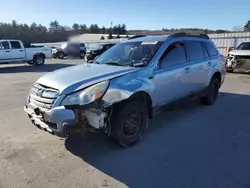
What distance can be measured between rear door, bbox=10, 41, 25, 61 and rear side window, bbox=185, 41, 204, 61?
48.9ft

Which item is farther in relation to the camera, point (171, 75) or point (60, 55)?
point (60, 55)

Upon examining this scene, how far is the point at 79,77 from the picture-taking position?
12.2 feet

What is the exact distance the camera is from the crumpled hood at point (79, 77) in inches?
136

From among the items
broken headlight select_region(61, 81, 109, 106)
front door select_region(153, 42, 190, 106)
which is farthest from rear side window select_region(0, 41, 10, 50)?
broken headlight select_region(61, 81, 109, 106)

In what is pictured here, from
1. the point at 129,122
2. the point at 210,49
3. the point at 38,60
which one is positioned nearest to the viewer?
the point at 129,122

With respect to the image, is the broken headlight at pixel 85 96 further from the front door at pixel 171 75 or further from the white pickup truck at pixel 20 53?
the white pickup truck at pixel 20 53

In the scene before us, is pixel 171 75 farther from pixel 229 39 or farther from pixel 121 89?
pixel 229 39

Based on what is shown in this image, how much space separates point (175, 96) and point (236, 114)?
70.8 inches

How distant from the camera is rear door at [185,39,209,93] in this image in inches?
210

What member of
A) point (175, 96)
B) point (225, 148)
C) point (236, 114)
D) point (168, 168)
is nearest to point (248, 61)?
point (236, 114)

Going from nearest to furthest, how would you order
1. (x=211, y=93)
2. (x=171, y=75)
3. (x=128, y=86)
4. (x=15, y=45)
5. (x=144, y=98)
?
(x=128, y=86) < (x=144, y=98) < (x=171, y=75) < (x=211, y=93) < (x=15, y=45)

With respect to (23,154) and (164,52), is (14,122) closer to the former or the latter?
(23,154)

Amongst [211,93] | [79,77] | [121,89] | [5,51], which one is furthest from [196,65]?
[5,51]

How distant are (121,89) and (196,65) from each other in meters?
2.54
